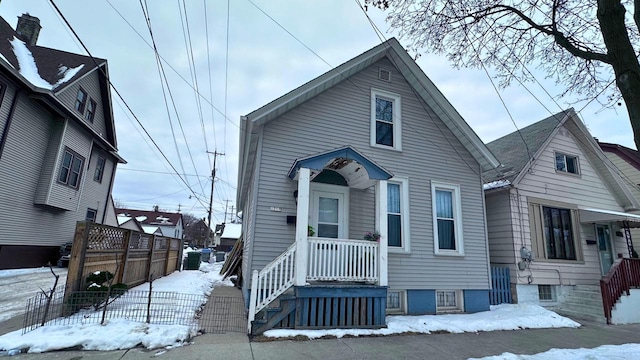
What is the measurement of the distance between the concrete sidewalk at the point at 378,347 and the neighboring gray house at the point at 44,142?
9.74 m

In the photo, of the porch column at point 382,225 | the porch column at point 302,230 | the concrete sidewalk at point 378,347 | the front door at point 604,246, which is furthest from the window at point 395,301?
the front door at point 604,246

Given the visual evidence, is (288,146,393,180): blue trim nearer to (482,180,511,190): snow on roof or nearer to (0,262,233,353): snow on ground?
(0,262,233,353): snow on ground

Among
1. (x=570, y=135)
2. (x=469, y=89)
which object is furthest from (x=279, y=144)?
(x=570, y=135)

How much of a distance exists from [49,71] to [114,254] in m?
Answer: 11.3

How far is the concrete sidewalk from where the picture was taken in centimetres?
434

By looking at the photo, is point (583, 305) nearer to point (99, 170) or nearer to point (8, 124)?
point (8, 124)

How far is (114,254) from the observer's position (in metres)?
7.02

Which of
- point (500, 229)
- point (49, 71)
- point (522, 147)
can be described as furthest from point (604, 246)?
point (49, 71)

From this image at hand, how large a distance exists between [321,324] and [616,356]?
4.99m

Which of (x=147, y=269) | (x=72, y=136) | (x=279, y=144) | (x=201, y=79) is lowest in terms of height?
(x=147, y=269)

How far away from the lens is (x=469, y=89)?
9.33 m

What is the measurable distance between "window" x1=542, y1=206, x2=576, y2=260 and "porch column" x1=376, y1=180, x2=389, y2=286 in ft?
21.9

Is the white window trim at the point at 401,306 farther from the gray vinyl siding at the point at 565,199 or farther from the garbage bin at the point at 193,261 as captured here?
the garbage bin at the point at 193,261

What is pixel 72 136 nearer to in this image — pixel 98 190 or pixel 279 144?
pixel 98 190
